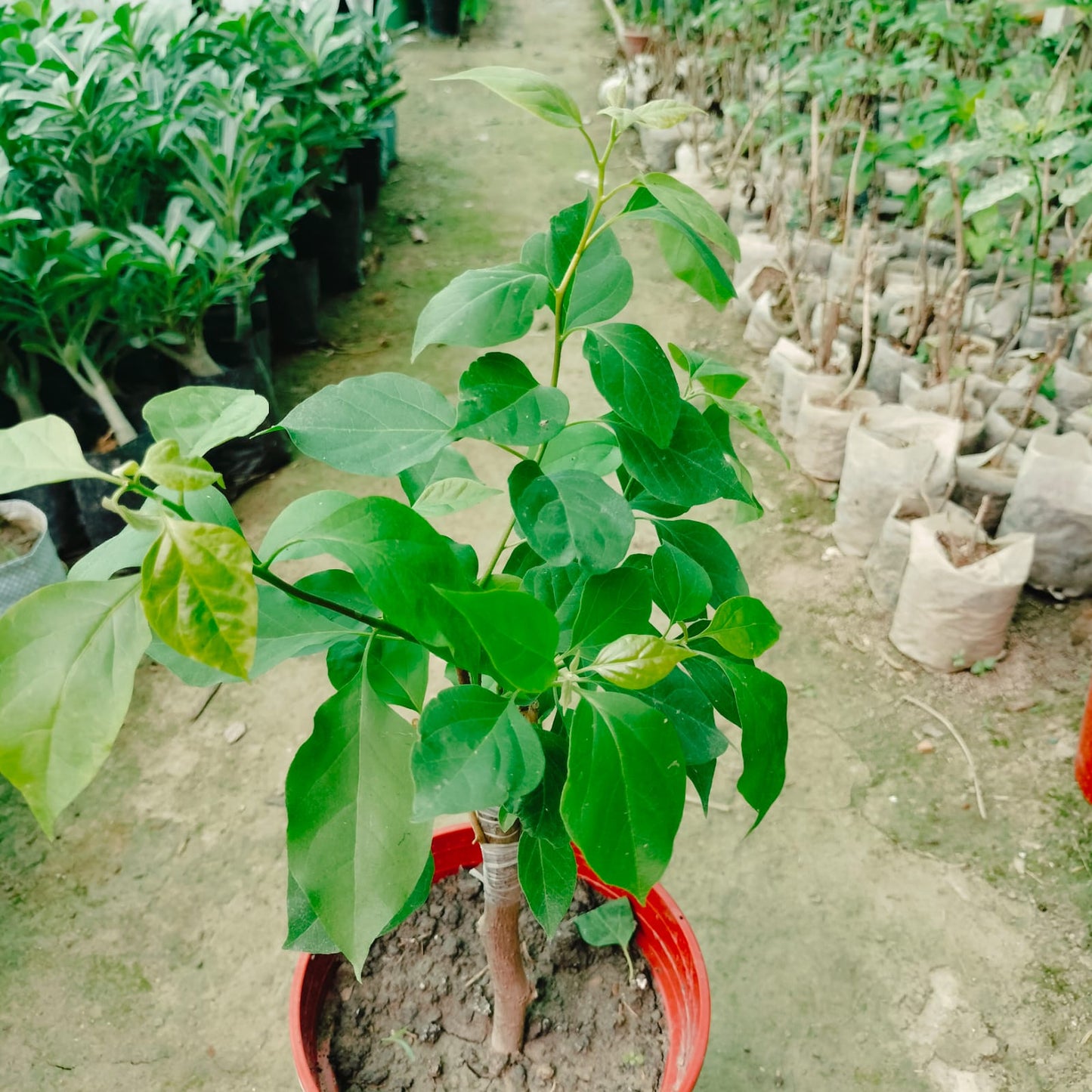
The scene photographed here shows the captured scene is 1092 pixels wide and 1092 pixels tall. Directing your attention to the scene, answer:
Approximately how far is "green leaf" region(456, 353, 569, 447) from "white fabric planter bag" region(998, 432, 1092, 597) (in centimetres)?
177

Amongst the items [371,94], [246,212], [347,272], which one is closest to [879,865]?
[246,212]

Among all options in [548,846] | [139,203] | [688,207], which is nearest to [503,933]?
[548,846]

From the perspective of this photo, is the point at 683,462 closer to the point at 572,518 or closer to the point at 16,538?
the point at 572,518

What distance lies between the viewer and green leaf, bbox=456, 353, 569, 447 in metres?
0.71

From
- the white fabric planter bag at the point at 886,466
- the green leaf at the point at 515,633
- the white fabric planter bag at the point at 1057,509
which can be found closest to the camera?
the green leaf at the point at 515,633

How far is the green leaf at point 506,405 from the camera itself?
713mm

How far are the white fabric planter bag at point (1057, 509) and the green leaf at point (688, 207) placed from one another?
1.69 m

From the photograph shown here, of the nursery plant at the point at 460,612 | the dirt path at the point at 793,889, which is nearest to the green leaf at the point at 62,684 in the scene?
the nursery plant at the point at 460,612

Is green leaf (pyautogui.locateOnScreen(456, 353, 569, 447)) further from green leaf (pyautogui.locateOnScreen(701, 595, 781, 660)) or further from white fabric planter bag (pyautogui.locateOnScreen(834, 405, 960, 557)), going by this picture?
white fabric planter bag (pyautogui.locateOnScreen(834, 405, 960, 557))

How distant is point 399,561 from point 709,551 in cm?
38

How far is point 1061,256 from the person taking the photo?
8.57 ft

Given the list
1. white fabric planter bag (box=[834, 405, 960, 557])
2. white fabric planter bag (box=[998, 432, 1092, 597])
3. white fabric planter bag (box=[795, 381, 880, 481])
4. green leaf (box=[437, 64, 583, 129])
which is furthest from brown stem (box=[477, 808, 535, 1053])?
white fabric planter bag (box=[795, 381, 880, 481])

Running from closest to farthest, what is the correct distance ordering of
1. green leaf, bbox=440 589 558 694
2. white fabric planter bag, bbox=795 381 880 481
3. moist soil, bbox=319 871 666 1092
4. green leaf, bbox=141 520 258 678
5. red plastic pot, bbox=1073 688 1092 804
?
green leaf, bbox=141 520 258 678, green leaf, bbox=440 589 558 694, moist soil, bbox=319 871 666 1092, red plastic pot, bbox=1073 688 1092 804, white fabric planter bag, bbox=795 381 880 481

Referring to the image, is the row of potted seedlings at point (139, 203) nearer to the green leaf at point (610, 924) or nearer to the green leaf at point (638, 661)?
the green leaf at point (610, 924)
